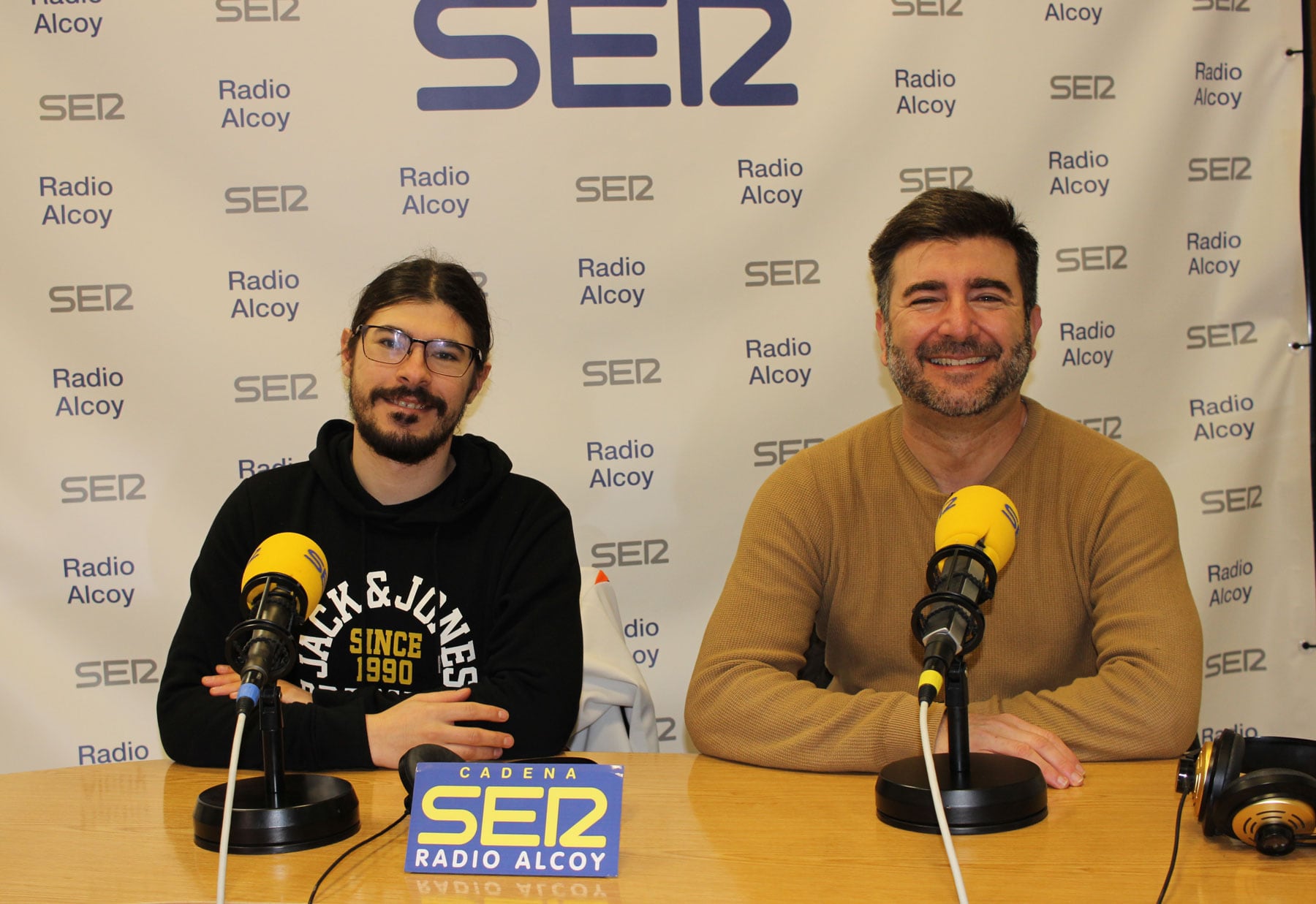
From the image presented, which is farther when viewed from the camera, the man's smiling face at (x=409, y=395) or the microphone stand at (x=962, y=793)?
the man's smiling face at (x=409, y=395)

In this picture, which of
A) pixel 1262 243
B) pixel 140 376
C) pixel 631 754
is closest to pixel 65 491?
pixel 140 376

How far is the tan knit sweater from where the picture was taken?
1838 mm

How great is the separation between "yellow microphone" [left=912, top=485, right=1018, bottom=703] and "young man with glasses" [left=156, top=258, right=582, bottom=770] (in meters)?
0.95

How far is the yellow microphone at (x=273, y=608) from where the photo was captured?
4.47ft

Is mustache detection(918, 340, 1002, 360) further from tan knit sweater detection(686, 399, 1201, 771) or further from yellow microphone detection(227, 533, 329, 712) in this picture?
yellow microphone detection(227, 533, 329, 712)

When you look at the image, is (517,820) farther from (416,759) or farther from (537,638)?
(537,638)

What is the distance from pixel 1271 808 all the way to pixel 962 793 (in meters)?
0.35

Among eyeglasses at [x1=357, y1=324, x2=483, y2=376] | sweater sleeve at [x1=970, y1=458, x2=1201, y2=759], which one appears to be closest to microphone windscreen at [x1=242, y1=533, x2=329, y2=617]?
eyeglasses at [x1=357, y1=324, x2=483, y2=376]

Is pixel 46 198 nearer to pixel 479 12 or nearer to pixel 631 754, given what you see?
pixel 479 12

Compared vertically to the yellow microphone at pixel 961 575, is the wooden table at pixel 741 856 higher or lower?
lower

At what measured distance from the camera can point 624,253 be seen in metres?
3.08

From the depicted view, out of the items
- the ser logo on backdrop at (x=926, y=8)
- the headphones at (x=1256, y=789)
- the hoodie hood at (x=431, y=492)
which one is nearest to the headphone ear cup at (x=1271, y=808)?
the headphones at (x=1256, y=789)

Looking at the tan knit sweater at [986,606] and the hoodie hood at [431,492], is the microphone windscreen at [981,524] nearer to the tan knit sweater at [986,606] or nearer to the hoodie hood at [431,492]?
the tan knit sweater at [986,606]

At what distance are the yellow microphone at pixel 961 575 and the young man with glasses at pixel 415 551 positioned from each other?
0.95 m
